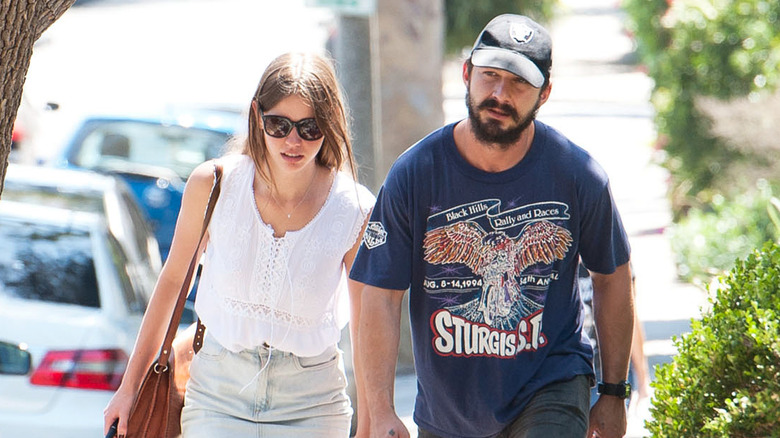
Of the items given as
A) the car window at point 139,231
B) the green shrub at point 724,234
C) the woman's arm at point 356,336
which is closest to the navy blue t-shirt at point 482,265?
the woman's arm at point 356,336

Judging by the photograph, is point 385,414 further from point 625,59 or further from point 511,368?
point 625,59

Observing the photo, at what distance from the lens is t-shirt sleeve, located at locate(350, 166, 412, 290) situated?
3.78 meters

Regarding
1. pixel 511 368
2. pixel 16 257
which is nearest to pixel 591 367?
pixel 511 368

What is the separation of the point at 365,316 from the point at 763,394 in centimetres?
127

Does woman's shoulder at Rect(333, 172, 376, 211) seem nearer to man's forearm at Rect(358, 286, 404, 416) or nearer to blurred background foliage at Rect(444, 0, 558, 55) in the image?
man's forearm at Rect(358, 286, 404, 416)

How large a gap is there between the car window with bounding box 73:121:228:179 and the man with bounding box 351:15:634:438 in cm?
686

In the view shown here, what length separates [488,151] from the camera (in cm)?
379

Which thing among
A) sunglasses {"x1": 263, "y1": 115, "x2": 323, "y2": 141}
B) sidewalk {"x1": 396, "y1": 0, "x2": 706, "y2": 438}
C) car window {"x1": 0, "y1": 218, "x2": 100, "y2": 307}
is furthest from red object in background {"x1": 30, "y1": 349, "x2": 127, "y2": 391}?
sidewalk {"x1": 396, "y1": 0, "x2": 706, "y2": 438}

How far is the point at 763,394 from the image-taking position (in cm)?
309

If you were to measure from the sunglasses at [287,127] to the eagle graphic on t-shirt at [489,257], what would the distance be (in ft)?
1.72

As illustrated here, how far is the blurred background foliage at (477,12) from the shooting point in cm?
1442

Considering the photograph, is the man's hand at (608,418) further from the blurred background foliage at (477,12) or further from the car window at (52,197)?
the blurred background foliage at (477,12)

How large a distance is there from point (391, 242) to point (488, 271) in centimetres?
31

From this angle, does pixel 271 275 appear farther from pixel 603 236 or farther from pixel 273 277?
pixel 603 236
